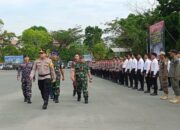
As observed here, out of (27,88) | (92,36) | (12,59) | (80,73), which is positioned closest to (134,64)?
(80,73)

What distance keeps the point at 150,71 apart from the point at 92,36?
117m

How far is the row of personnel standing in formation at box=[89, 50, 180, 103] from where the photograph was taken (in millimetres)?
17141

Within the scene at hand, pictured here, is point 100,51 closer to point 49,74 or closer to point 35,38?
point 35,38

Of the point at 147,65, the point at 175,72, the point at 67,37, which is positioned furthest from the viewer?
the point at 67,37

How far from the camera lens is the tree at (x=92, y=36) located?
422 ft

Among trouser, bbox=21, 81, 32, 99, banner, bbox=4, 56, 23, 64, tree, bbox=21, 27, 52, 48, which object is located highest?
tree, bbox=21, 27, 52, 48

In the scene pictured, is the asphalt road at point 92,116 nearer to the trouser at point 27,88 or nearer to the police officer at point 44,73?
the trouser at point 27,88

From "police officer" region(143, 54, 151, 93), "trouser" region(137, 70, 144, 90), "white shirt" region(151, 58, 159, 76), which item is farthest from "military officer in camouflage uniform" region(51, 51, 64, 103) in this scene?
"trouser" region(137, 70, 144, 90)

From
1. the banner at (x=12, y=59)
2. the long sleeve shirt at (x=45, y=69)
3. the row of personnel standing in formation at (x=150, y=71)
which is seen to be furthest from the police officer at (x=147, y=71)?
the banner at (x=12, y=59)

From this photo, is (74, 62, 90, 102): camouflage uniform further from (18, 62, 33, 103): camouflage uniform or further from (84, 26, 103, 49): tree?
(84, 26, 103, 49): tree

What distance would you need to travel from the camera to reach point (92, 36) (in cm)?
13850

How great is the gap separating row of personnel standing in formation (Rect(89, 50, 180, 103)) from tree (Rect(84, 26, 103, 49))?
293 feet

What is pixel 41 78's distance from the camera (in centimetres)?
1535

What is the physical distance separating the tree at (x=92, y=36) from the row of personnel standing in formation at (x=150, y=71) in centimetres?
8941
